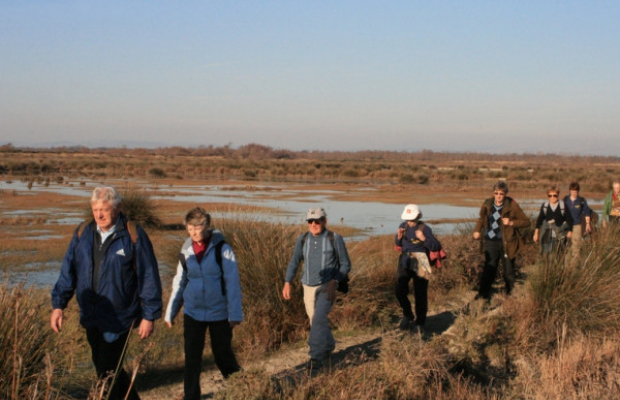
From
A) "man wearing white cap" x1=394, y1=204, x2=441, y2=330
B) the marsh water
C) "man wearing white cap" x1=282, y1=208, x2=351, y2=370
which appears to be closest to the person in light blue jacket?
"man wearing white cap" x1=282, y1=208, x2=351, y2=370

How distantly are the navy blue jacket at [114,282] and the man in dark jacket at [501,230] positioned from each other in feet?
19.4

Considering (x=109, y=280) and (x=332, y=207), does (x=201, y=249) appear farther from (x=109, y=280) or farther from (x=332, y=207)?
(x=332, y=207)

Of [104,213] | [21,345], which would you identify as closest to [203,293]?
[104,213]

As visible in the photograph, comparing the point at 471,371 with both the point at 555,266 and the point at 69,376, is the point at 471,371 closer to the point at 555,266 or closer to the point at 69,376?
the point at 555,266

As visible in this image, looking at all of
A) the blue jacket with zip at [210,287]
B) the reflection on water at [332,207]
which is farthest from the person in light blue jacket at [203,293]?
the reflection on water at [332,207]

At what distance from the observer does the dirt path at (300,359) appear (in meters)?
6.50

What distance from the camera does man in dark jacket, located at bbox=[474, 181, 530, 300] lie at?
9.57 metres

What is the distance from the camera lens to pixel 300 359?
7621 millimetres

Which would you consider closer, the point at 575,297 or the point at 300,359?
the point at 300,359

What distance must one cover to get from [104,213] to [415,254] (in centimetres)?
471

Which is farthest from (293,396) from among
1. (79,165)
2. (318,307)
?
(79,165)

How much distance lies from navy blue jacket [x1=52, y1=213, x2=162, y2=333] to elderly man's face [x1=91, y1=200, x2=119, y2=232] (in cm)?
9

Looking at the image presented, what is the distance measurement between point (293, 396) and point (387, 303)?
16.8 ft

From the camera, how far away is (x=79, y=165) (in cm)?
7500
